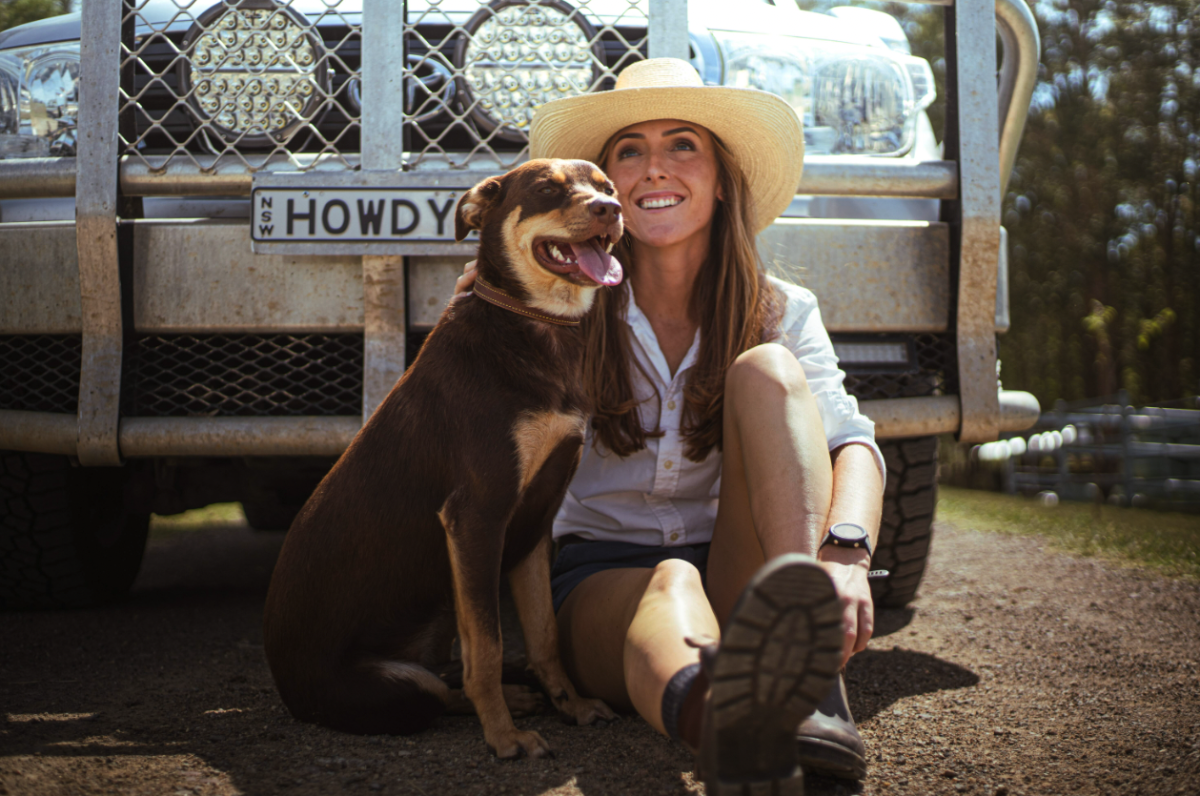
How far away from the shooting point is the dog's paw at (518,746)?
1.85m

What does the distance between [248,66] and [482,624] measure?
1908 mm

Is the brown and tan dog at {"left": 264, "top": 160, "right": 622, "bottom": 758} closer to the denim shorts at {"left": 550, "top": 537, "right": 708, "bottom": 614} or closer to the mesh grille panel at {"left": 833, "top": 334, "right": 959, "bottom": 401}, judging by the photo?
the denim shorts at {"left": 550, "top": 537, "right": 708, "bottom": 614}

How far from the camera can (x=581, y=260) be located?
220 cm

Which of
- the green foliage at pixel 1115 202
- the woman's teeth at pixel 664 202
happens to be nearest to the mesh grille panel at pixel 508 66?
the woman's teeth at pixel 664 202

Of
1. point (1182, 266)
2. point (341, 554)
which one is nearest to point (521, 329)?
point (341, 554)

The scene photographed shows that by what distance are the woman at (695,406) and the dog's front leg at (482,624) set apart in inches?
10.3

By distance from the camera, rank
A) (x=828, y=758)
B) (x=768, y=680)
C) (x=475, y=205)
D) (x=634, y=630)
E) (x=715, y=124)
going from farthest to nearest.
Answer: (x=715, y=124) < (x=475, y=205) < (x=634, y=630) < (x=828, y=758) < (x=768, y=680)

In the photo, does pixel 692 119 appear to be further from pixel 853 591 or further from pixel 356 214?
pixel 853 591

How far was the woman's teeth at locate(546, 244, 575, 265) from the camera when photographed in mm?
2201

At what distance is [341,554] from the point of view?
197 centimetres

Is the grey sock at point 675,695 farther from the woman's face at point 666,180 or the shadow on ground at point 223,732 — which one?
the woman's face at point 666,180

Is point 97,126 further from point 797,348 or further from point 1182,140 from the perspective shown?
point 1182,140

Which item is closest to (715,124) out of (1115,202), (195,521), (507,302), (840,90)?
(840,90)

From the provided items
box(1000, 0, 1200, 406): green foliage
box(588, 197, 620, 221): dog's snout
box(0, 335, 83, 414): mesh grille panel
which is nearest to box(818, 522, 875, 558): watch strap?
box(588, 197, 620, 221): dog's snout
